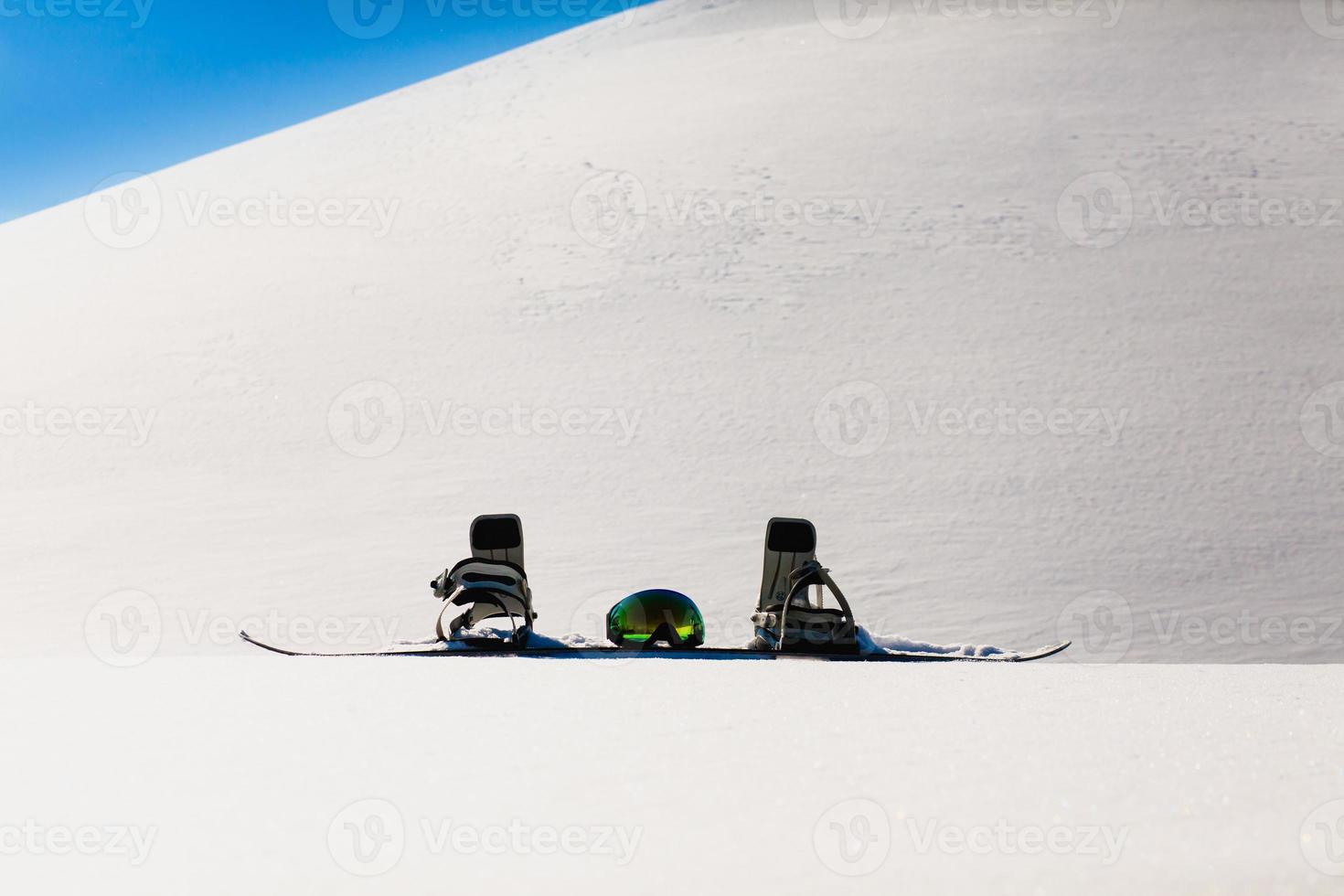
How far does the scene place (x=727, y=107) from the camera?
26344mm

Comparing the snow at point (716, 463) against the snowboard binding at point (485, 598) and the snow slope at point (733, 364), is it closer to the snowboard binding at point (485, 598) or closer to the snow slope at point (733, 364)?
the snow slope at point (733, 364)

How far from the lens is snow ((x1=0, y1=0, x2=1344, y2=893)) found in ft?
8.78

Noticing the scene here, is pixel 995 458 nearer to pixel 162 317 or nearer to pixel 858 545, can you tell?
pixel 858 545

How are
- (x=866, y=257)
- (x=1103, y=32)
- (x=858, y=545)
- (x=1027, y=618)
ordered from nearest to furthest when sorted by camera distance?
1. (x=1027, y=618)
2. (x=858, y=545)
3. (x=866, y=257)
4. (x=1103, y=32)

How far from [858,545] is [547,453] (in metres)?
4.88

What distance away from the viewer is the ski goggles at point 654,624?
597 centimetres

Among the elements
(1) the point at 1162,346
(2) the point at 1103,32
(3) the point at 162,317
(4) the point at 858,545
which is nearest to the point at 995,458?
(4) the point at 858,545

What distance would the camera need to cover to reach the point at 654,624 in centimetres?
600

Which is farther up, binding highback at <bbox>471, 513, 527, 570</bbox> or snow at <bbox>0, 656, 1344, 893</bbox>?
binding highback at <bbox>471, 513, 527, 570</bbox>

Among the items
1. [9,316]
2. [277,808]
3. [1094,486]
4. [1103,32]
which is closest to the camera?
[277,808]

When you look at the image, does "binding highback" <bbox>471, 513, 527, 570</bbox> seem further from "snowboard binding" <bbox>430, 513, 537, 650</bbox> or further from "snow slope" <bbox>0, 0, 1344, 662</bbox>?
"snow slope" <bbox>0, 0, 1344, 662</bbox>

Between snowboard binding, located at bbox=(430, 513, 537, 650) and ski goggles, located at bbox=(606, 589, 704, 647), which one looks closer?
snowboard binding, located at bbox=(430, 513, 537, 650)

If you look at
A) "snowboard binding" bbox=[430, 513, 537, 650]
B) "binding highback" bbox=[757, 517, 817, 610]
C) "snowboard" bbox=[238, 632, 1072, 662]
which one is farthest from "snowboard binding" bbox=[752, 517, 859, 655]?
"snowboard binding" bbox=[430, 513, 537, 650]

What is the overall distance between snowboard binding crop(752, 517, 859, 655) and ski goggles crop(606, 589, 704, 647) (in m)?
0.40
